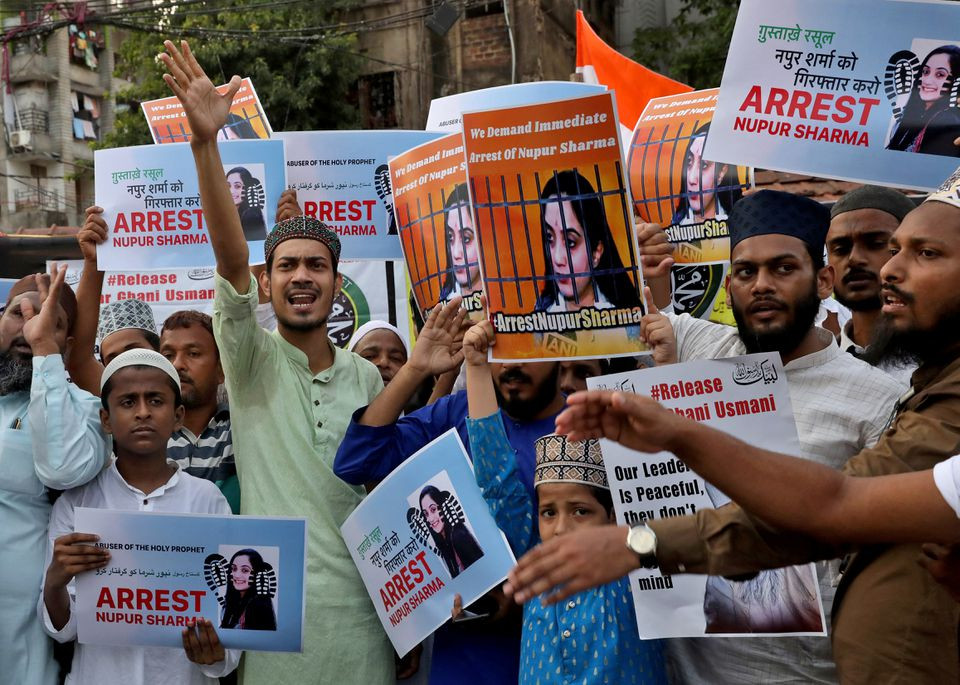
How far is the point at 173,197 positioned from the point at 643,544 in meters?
3.22

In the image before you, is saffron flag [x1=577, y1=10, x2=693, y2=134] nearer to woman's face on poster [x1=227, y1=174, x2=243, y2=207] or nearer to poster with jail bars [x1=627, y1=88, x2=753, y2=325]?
poster with jail bars [x1=627, y1=88, x2=753, y2=325]

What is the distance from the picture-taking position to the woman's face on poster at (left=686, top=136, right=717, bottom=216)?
4219 mm

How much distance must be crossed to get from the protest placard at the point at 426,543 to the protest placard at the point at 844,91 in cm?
145

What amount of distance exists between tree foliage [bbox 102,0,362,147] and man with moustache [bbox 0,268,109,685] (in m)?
12.5

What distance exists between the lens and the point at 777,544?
229 cm

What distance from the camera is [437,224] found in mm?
3801

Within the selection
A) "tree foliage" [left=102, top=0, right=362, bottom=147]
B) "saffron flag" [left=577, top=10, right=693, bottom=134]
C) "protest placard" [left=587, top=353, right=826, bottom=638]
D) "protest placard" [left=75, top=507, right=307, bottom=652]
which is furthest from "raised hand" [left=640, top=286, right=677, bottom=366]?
"tree foliage" [left=102, top=0, right=362, bottom=147]

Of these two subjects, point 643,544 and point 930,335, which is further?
point 930,335

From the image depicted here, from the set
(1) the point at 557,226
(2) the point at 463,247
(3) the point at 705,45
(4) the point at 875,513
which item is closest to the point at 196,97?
(2) the point at 463,247

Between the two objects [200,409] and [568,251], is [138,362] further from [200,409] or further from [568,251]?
[568,251]

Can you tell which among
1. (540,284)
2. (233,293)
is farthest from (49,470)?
(540,284)

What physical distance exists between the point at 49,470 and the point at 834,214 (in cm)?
290

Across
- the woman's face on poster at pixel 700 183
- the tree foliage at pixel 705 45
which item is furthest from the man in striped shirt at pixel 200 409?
the tree foliage at pixel 705 45

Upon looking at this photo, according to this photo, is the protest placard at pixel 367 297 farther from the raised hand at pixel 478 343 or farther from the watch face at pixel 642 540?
the watch face at pixel 642 540
